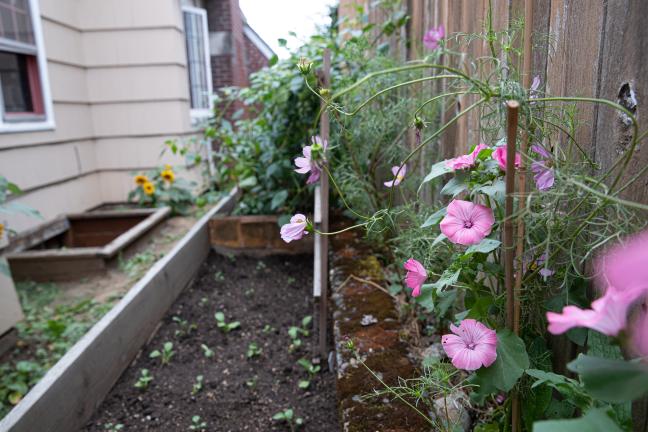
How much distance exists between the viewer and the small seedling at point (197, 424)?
5.80 feet

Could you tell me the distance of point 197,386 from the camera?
203 cm

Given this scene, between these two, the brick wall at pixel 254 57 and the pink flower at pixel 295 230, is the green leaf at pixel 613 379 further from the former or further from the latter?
the brick wall at pixel 254 57

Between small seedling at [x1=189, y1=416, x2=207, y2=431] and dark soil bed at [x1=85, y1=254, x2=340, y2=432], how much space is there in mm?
14

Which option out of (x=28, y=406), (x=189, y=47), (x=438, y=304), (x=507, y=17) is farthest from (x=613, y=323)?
(x=189, y=47)

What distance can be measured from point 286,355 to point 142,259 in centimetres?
150

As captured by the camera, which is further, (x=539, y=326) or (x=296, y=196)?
(x=296, y=196)

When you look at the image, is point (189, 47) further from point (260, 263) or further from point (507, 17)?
point (507, 17)

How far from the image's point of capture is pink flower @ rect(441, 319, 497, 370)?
83 centimetres

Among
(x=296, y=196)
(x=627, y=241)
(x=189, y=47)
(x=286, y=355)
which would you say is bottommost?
(x=286, y=355)

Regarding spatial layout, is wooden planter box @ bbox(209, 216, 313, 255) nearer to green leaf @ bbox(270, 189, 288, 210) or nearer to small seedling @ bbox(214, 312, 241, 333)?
green leaf @ bbox(270, 189, 288, 210)

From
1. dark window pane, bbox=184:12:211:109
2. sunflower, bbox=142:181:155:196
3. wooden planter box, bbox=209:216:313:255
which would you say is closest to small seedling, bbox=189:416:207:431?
wooden planter box, bbox=209:216:313:255

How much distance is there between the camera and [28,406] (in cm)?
149

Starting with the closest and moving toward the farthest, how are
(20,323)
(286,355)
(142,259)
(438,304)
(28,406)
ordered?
(438,304) < (28,406) < (286,355) < (20,323) < (142,259)

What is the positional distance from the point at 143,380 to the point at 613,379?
1.97 meters
